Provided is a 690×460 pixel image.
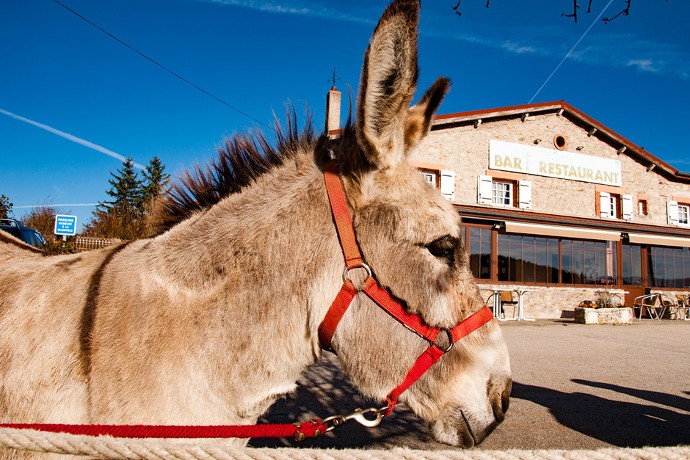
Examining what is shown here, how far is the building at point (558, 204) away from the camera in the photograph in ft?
65.7

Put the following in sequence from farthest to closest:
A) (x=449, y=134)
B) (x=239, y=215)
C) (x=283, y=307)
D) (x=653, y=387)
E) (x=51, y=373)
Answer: (x=449, y=134), (x=653, y=387), (x=239, y=215), (x=283, y=307), (x=51, y=373)

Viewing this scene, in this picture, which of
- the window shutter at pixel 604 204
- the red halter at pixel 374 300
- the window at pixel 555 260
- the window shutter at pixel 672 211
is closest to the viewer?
the red halter at pixel 374 300

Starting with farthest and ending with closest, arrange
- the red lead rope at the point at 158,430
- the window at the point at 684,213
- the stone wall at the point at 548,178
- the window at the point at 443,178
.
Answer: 1. the window at the point at 684,213
2. the stone wall at the point at 548,178
3. the window at the point at 443,178
4. the red lead rope at the point at 158,430

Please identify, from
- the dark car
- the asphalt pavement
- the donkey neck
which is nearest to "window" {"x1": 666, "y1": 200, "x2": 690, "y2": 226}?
the asphalt pavement

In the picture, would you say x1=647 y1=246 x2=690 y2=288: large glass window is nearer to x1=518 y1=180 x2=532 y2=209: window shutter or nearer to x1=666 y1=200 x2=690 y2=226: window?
x1=666 y1=200 x2=690 y2=226: window

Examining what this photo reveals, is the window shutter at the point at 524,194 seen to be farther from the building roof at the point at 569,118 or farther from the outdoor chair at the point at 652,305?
the outdoor chair at the point at 652,305

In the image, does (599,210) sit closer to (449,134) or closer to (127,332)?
(449,134)

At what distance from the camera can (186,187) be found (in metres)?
2.10

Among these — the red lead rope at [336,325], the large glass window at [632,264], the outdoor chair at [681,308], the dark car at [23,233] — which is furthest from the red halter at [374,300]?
the large glass window at [632,264]

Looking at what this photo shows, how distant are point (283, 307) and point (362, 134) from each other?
0.71 m

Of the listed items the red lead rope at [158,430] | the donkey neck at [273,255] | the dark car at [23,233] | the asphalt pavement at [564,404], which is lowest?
the asphalt pavement at [564,404]

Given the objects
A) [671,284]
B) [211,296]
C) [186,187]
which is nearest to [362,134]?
[211,296]

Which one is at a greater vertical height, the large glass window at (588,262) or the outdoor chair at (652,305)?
the large glass window at (588,262)

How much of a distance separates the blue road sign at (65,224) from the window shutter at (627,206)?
26079 millimetres
